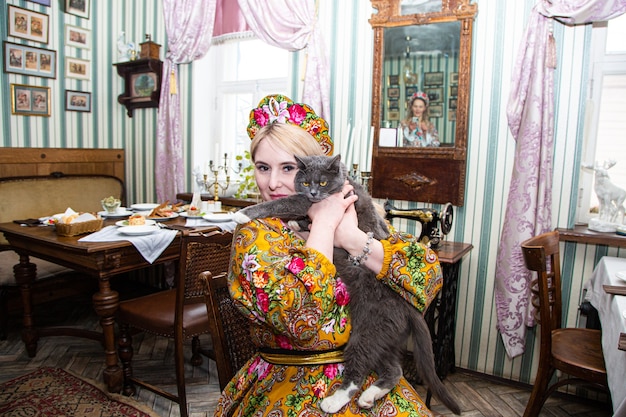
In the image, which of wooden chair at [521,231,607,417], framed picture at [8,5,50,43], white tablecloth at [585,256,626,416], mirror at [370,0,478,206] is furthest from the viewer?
framed picture at [8,5,50,43]

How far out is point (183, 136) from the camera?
4.04 m

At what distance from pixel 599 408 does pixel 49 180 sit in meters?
4.22

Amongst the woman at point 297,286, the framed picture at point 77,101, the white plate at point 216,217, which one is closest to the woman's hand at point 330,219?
the woman at point 297,286

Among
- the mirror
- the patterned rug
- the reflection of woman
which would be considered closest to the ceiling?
the mirror

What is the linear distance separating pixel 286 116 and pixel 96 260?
1.56 meters

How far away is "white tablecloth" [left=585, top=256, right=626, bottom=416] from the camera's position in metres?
1.43

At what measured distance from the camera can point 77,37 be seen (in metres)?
4.06

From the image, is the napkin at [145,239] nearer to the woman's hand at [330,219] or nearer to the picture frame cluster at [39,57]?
the woman's hand at [330,219]

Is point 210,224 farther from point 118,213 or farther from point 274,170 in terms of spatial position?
point 274,170

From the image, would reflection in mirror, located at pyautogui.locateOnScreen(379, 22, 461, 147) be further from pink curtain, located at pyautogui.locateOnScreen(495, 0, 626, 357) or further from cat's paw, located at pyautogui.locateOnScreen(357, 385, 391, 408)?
cat's paw, located at pyautogui.locateOnScreen(357, 385, 391, 408)

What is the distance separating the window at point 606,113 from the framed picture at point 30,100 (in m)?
4.02

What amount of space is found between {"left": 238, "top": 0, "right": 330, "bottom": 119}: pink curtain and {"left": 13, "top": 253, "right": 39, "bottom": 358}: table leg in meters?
2.06

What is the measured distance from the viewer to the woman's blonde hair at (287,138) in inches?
48.1

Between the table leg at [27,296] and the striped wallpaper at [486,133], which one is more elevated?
the striped wallpaper at [486,133]
